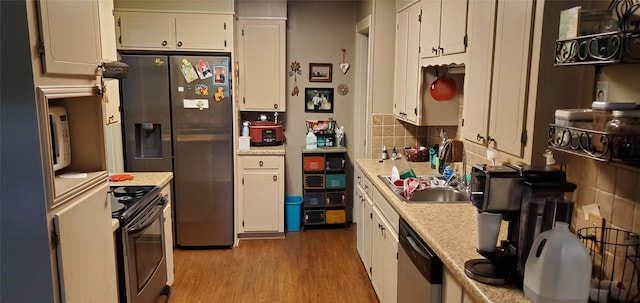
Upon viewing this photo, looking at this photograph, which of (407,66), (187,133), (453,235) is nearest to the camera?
(453,235)

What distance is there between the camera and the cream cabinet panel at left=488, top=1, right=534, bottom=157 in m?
1.77

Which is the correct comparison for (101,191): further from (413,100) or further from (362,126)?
(362,126)

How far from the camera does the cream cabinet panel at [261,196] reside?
4.31 meters

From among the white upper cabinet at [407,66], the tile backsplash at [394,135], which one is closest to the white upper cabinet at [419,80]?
the white upper cabinet at [407,66]

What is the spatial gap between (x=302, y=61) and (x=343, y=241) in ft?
6.46

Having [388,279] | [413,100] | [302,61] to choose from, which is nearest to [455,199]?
[388,279]

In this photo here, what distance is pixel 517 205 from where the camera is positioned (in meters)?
1.53

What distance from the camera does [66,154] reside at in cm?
195

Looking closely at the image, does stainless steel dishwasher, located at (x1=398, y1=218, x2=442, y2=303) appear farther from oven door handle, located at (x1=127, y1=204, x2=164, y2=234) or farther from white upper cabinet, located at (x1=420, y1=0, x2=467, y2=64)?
oven door handle, located at (x1=127, y1=204, x2=164, y2=234)

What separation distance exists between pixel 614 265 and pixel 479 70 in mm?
1097

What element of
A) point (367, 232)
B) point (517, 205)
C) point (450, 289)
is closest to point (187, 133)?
point (367, 232)

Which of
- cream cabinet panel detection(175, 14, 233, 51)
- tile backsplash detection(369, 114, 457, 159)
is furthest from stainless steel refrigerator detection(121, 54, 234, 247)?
tile backsplash detection(369, 114, 457, 159)

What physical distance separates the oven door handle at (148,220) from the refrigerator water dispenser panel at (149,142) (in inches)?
50.9

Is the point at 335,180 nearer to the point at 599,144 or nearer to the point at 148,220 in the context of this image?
the point at 148,220
